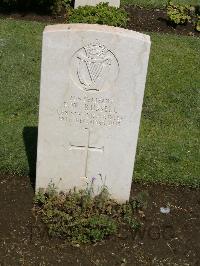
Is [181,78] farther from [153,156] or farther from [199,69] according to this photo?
[153,156]

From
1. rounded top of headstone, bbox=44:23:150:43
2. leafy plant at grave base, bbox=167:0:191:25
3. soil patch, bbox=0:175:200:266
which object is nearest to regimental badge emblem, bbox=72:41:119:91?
rounded top of headstone, bbox=44:23:150:43

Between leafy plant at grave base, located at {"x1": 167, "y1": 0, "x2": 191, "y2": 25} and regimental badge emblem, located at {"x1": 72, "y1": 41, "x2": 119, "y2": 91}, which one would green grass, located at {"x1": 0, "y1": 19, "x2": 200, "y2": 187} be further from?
regimental badge emblem, located at {"x1": 72, "y1": 41, "x2": 119, "y2": 91}

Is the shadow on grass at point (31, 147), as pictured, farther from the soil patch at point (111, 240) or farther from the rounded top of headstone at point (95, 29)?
the rounded top of headstone at point (95, 29)

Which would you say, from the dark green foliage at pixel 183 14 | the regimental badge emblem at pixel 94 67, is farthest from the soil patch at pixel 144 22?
the regimental badge emblem at pixel 94 67

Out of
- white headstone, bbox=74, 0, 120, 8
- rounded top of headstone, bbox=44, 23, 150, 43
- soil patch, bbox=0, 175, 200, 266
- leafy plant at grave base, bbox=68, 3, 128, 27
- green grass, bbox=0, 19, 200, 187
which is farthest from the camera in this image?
white headstone, bbox=74, 0, 120, 8

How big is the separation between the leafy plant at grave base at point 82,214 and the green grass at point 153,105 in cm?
66

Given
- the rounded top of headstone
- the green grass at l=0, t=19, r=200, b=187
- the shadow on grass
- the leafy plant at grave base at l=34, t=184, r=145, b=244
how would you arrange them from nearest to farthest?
the rounded top of headstone → the leafy plant at grave base at l=34, t=184, r=145, b=244 → the shadow on grass → the green grass at l=0, t=19, r=200, b=187

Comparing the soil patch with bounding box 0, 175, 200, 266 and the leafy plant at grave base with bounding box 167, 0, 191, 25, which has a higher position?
the leafy plant at grave base with bounding box 167, 0, 191, 25

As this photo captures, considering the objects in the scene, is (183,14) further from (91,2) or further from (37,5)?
(37,5)

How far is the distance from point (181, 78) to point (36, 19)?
3.58m

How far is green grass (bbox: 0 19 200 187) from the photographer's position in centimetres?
613

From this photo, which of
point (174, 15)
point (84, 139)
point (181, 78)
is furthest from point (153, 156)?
point (174, 15)

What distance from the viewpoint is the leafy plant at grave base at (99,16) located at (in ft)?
32.8

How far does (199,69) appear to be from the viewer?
9000 millimetres
